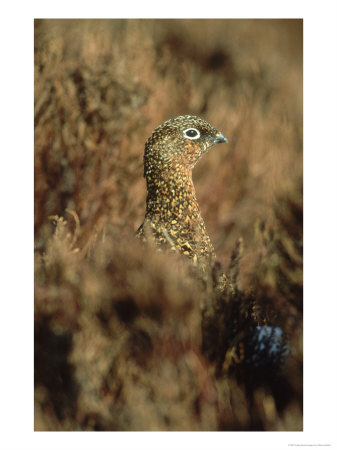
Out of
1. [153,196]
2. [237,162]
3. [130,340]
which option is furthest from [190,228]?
[237,162]

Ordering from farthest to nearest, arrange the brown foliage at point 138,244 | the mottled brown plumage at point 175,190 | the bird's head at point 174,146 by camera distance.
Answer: the bird's head at point 174,146, the mottled brown plumage at point 175,190, the brown foliage at point 138,244

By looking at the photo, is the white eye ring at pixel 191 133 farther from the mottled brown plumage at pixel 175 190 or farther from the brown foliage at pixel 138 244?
the brown foliage at pixel 138 244

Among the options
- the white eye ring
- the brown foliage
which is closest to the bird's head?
the white eye ring

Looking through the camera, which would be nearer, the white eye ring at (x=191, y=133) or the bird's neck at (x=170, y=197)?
the bird's neck at (x=170, y=197)

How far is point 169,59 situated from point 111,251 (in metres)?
3.12

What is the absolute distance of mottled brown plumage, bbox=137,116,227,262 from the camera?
2449mm

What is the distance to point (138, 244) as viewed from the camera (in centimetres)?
205

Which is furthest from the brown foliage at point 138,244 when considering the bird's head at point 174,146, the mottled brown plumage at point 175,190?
the bird's head at point 174,146

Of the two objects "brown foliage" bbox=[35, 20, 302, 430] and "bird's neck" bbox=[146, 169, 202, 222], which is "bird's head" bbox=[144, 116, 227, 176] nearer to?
"bird's neck" bbox=[146, 169, 202, 222]

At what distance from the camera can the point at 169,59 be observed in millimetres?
4629

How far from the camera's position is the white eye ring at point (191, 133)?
265cm

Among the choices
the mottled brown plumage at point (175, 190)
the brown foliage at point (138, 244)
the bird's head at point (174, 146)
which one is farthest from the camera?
the bird's head at point (174, 146)

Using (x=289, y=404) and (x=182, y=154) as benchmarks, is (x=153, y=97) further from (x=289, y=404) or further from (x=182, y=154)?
(x=289, y=404)

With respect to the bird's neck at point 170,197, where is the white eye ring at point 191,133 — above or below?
above
